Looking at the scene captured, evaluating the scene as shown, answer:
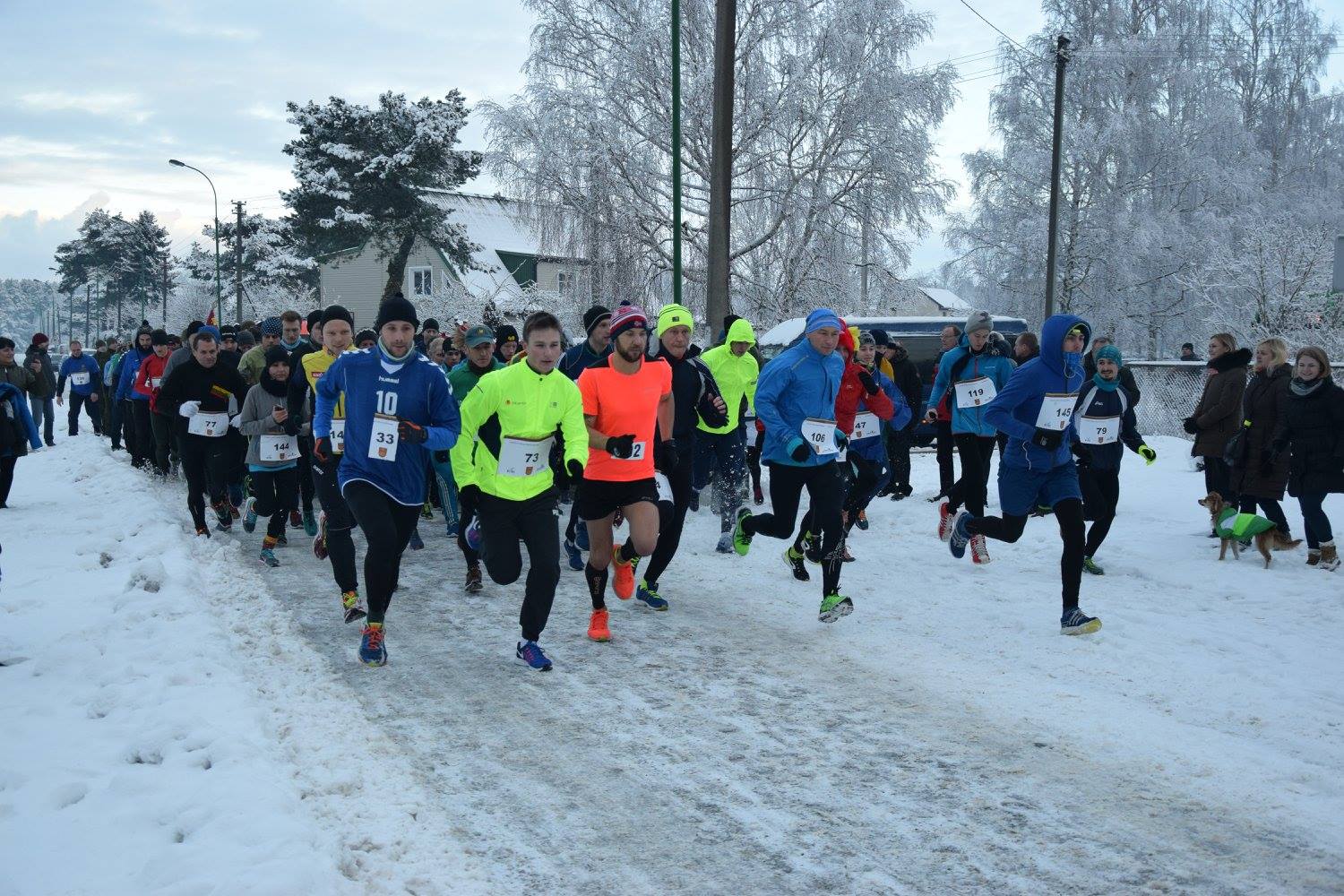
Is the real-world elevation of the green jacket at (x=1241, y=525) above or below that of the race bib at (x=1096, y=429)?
below

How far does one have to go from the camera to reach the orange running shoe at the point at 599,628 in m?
7.19

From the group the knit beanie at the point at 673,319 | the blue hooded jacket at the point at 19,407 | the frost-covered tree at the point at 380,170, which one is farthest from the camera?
the frost-covered tree at the point at 380,170

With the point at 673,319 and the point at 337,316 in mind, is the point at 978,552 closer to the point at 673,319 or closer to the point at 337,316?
the point at 673,319

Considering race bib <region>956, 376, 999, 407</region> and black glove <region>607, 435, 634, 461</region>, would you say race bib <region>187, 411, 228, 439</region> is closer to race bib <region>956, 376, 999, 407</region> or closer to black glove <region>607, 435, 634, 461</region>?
black glove <region>607, 435, 634, 461</region>

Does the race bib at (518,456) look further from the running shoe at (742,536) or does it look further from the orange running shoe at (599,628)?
the running shoe at (742,536)

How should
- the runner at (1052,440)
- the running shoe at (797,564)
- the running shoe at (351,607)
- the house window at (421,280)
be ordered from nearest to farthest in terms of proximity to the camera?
the runner at (1052,440) < the running shoe at (351,607) < the running shoe at (797,564) < the house window at (421,280)

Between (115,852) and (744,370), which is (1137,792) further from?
(744,370)

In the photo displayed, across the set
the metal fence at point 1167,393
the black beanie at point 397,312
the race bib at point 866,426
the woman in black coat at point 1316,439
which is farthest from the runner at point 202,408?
the metal fence at point 1167,393

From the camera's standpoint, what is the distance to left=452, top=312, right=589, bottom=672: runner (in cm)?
637

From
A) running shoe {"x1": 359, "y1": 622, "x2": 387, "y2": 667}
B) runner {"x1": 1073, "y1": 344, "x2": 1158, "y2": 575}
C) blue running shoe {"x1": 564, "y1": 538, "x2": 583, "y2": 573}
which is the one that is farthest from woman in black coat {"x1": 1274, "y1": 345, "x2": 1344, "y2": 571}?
running shoe {"x1": 359, "y1": 622, "x2": 387, "y2": 667}

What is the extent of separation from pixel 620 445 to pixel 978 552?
4.38m

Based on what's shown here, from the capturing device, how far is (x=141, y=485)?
15117mm

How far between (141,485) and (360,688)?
413 inches

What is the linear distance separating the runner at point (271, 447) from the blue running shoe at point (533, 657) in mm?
4129
